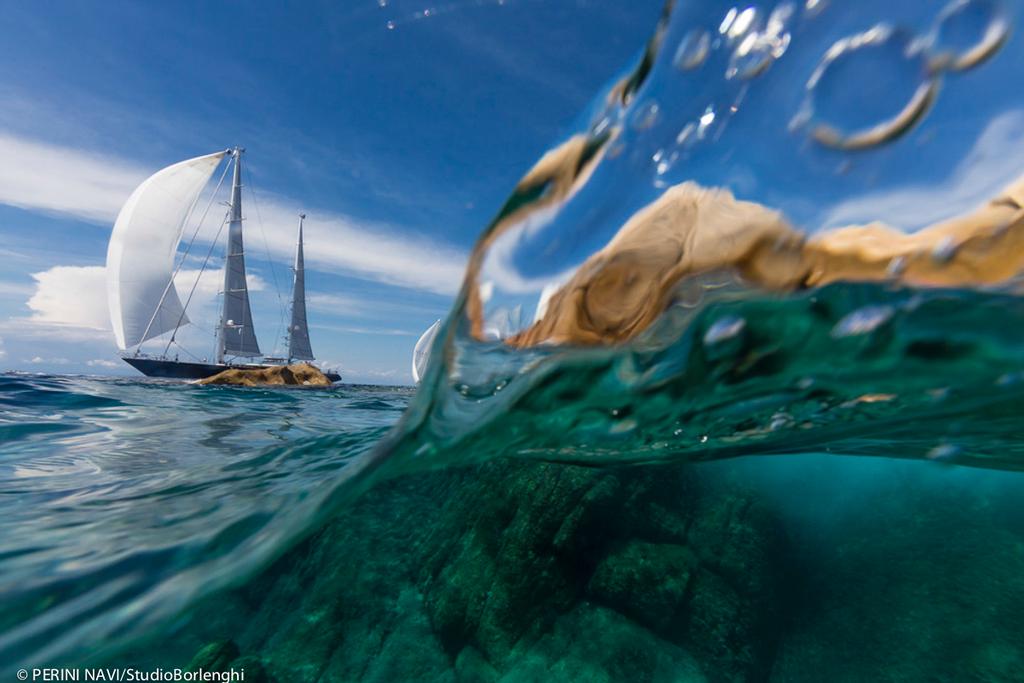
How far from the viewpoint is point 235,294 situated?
147 feet

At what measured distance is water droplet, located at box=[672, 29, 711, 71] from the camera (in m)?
1.33

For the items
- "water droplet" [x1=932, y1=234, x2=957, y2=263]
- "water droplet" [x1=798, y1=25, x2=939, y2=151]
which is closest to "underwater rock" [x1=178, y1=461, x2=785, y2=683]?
"water droplet" [x1=932, y1=234, x2=957, y2=263]

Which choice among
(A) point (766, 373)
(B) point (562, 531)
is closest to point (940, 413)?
(A) point (766, 373)

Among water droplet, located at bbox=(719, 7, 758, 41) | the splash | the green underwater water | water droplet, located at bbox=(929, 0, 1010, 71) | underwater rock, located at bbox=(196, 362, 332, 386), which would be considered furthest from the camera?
underwater rock, located at bbox=(196, 362, 332, 386)

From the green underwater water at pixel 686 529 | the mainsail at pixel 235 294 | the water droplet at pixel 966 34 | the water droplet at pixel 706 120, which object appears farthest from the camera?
the mainsail at pixel 235 294

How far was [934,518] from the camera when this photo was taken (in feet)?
13.3

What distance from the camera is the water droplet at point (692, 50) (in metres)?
1.33

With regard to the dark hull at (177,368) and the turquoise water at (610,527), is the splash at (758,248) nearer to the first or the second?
the turquoise water at (610,527)

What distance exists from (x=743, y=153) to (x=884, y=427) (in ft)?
7.33

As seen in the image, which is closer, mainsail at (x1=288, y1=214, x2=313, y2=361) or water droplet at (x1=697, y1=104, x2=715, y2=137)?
water droplet at (x1=697, y1=104, x2=715, y2=137)

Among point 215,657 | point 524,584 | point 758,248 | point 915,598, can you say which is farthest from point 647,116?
point 915,598

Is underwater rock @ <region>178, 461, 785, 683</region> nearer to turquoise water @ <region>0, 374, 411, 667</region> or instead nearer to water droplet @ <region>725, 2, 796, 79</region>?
turquoise water @ <region>0, 374, 411, 667</region>

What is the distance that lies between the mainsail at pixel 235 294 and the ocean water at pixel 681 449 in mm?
45755

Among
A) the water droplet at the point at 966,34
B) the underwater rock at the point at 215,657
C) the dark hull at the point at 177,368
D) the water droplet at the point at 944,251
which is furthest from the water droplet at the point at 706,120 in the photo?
the dark hull at the point at 177,368
